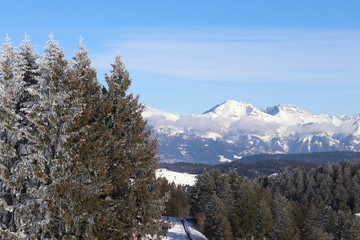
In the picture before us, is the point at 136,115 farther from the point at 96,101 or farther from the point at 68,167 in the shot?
the point at 68,167

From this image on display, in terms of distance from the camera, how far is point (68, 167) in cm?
2073

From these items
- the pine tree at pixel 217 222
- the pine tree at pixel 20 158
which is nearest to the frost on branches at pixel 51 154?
the pine tree at pixel 20 158

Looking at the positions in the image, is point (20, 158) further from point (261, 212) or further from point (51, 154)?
point (261, 212)

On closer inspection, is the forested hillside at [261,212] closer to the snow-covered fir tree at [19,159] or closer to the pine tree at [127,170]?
the pine tree at [127,170]

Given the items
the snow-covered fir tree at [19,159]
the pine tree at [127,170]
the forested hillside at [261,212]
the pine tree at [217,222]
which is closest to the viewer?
the snow-covered fir tree at [19,159]

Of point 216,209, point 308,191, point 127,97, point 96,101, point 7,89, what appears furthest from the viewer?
point 308,191

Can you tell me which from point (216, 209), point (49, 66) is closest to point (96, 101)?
point (49, 66)

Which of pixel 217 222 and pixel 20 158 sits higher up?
pixel 20 158

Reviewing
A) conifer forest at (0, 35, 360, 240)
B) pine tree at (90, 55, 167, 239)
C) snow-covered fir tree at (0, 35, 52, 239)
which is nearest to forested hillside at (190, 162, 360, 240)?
pine tree at (90, 55, 167, 239)

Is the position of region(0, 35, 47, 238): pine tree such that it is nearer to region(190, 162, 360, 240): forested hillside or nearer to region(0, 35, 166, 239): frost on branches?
region(0, 35, 166, 239): frost on branches

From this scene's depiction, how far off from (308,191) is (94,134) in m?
141

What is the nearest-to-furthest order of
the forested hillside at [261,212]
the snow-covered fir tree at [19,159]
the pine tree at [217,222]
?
the snow-covered fir tree at [19,159]
the pine tree at [217,222]
the forested hillside at [261,212]

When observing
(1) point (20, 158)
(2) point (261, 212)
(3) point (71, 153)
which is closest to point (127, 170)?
(3) point (71, 153)

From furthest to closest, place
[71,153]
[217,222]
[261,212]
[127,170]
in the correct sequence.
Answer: [261,212]
[217,222]
[127,170]
[71,153]
